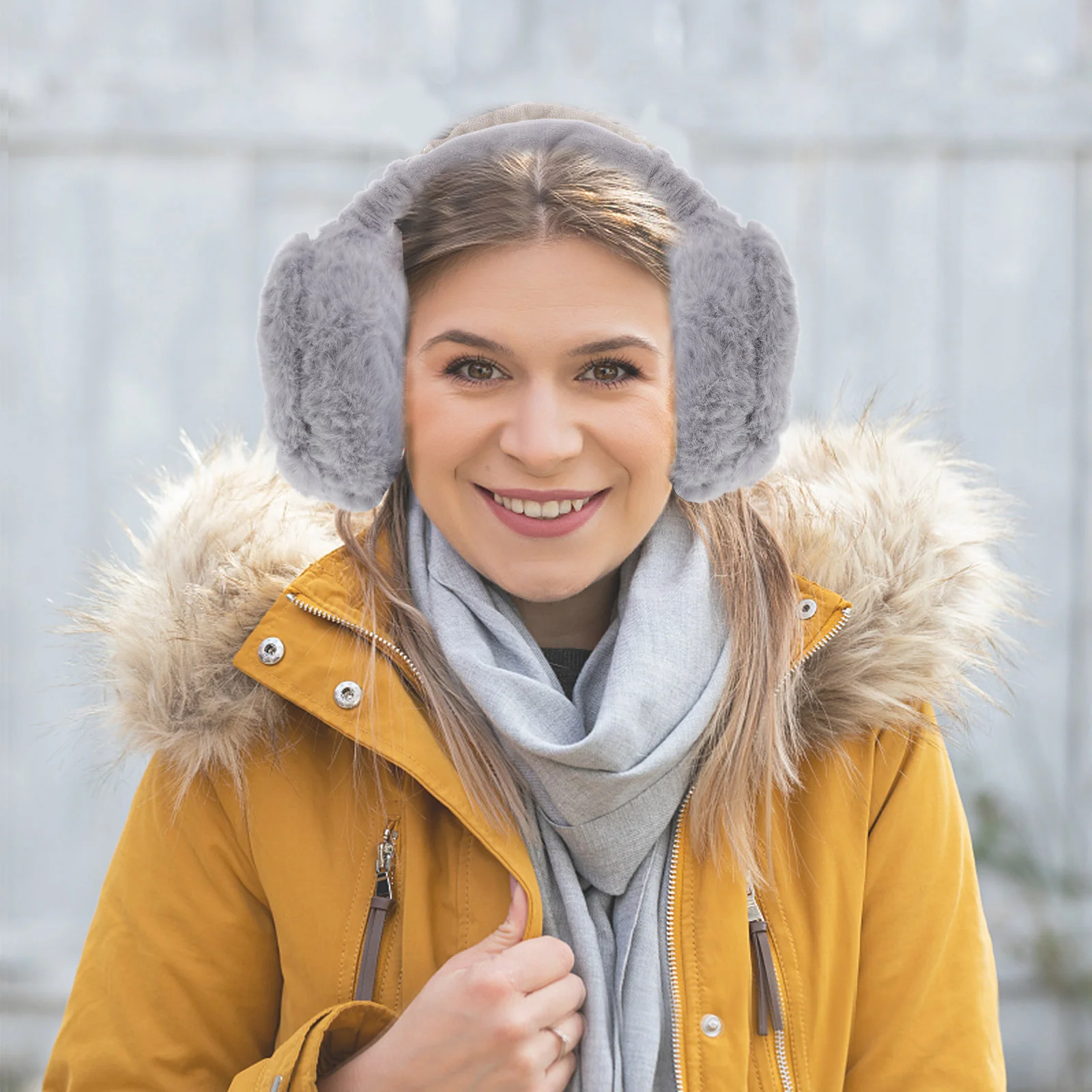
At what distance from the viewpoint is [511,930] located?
3.65 feet

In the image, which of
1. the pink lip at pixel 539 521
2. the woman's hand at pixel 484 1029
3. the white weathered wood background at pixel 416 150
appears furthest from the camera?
the white weathered wood background at pixel 416 150

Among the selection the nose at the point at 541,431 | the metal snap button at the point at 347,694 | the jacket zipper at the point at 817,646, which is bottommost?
the metal snap button at the point at 347,694

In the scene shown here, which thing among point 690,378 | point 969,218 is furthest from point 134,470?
point 969,218

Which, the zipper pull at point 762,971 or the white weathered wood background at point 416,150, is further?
the white weathered wood background at point 416,150

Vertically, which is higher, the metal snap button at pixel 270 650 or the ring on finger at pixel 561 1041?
the metal snap button at pixel 270 650

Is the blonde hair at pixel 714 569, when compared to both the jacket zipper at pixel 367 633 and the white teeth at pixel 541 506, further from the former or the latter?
the white teeth at pixel 541 506

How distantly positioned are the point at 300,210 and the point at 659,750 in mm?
1786

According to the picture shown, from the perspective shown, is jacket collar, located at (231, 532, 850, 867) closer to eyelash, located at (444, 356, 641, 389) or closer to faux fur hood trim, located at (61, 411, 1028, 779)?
faux fur hood trim, located at (61, 411, 1028, 779)

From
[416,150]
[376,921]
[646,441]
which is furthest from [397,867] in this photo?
[416,150]

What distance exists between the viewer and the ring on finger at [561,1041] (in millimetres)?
1099

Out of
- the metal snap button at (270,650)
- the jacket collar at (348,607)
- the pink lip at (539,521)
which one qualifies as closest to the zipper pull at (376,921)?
the jacket collar at (348,607)

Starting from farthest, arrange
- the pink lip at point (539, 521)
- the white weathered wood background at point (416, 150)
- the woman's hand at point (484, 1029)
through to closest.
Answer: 1. the white weathered wood background at point (416, 150)
2. the pink lip at point (539, 521)
3. the woman's hand at point (484, 1029)

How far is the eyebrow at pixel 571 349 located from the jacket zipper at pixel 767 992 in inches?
20.8

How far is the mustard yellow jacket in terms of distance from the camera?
3.75 feet
